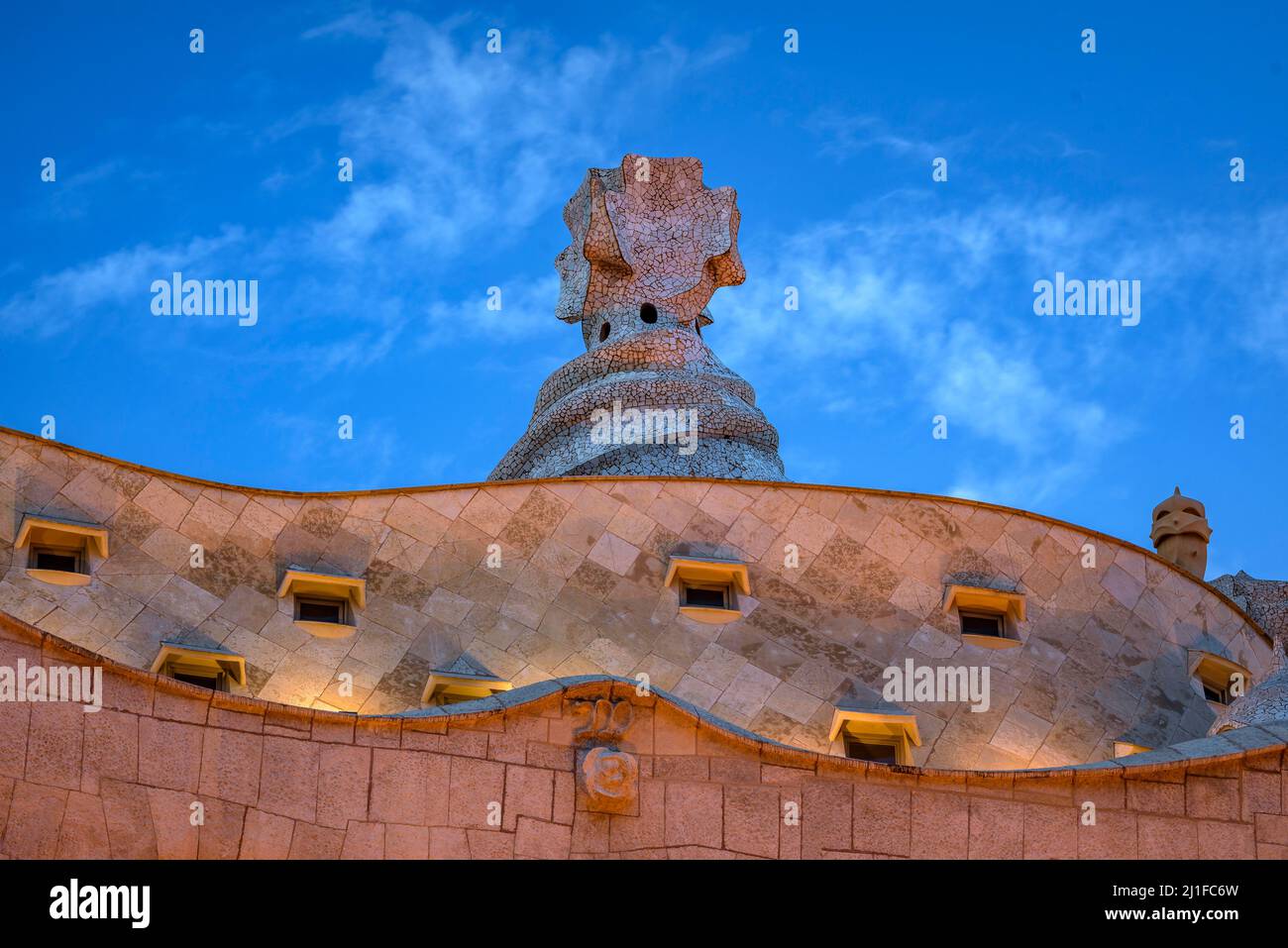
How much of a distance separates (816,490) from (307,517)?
5.69 m

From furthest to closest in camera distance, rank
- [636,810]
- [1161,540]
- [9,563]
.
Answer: [1161,540] < [9,563] < [636,810]

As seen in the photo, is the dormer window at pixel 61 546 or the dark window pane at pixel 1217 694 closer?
the dormer window at pixel 61 546

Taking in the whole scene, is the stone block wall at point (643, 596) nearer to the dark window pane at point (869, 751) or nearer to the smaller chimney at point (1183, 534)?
the dark window pane at point (869, 751)

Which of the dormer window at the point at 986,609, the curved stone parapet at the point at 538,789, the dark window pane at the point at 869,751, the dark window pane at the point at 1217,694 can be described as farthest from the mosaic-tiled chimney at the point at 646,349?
the curved stone parapet at the point at 538,789

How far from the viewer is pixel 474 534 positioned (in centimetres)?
2350

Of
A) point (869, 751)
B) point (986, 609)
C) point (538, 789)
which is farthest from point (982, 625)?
point (538, 789)

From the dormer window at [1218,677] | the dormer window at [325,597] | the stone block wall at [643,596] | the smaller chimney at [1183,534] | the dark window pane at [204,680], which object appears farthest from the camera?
the smaller chimney at [1183,534]

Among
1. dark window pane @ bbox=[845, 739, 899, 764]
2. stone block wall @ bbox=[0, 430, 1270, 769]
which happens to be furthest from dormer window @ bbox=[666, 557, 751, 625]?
dark window pane @ bbox=[845, 739, 899, 764]

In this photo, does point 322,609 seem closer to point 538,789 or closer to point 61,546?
point 61,546

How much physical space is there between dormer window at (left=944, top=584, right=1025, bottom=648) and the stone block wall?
19 cm

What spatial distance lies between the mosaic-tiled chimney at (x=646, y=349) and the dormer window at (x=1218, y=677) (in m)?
6.46

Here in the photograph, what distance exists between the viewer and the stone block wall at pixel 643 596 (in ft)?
71.9
